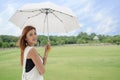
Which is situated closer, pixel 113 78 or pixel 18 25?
pixel 18 25

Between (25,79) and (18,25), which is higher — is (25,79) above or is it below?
below

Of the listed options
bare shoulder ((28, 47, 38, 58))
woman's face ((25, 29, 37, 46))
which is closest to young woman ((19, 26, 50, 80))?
bare shoulder ((28, 47, 38, 58))

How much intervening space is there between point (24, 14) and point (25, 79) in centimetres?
149

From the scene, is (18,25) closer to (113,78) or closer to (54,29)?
(54,29)

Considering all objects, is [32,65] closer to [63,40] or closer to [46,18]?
[46,18]

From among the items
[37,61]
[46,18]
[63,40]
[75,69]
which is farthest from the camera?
[63,40]

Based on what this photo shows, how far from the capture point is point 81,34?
316ft

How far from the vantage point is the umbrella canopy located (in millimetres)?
4733

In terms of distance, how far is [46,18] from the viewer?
5004 mm

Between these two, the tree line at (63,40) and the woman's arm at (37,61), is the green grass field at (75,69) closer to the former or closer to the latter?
the woman's arm at (37,61)

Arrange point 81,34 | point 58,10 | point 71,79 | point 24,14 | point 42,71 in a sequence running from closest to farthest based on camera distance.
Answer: point 42,71, point 58,10, point 24,14, point 71,79, point 81,34

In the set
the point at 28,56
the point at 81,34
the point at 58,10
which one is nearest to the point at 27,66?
the point at 28,56

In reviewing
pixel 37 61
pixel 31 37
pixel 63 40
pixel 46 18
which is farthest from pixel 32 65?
pixel 63 40

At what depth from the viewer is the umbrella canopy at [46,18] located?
Result: 4733 millimetres
